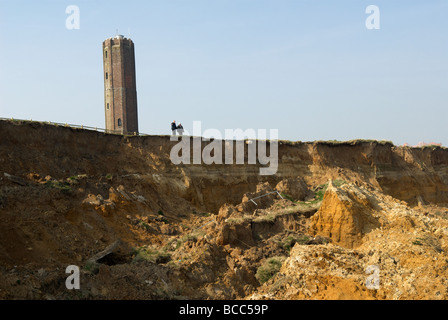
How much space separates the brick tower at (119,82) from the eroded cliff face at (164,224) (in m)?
18.3

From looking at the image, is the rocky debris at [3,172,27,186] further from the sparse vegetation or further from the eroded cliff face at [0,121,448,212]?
the sparse vegetation

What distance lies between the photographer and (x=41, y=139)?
2822 cm

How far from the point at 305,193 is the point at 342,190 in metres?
5.78

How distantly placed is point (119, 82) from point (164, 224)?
94.9ft

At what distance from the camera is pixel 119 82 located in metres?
50.7

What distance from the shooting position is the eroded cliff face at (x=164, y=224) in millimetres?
17797

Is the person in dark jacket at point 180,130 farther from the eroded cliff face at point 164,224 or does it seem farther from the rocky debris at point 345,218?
the rocky debris at point 345,218

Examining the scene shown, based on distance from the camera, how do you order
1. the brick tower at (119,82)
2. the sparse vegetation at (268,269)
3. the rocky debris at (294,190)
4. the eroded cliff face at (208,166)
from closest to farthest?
the sparse vegetation at (268,269) → the eroded cliff face at (208,166) → the rocky debris at (294,190) → the brick tower at (119,82)

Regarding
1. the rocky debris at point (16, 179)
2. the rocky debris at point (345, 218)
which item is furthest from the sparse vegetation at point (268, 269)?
the rocky debris at point (16, 179)

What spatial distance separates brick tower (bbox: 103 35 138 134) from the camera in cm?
5047

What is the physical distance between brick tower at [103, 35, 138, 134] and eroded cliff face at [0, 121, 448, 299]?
18.3 m

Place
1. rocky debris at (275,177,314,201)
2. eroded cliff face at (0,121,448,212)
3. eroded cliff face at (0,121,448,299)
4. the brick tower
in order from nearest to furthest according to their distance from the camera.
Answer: eroded cliff face at (0,121,448,299), eroded cliff face at (0,121,448,212), rocky debris at (275,177,314,201), the brick tower

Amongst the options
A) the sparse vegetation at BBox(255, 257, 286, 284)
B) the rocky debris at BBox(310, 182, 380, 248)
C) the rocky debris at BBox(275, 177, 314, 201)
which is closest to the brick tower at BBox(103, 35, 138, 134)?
the rocky debris at BBox(275, 177, 314, 201)

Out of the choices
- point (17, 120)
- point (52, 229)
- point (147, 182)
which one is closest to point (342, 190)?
point (147, 182)
